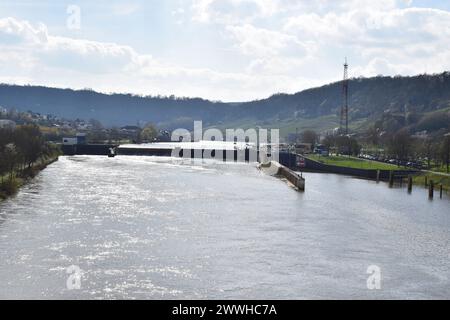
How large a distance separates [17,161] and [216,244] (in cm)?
4295

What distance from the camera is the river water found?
1188 inches

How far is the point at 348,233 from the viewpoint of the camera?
44.8 m

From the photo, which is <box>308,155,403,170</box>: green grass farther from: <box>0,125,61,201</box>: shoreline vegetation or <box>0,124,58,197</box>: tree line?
<box>0,124,58,197</box>: tree line

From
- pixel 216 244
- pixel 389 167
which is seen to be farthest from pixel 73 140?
pixel 216 244

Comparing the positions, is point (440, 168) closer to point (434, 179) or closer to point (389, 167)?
point (389, 167)

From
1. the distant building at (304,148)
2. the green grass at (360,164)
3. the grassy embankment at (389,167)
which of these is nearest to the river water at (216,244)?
the grassy embankment at (389,167)

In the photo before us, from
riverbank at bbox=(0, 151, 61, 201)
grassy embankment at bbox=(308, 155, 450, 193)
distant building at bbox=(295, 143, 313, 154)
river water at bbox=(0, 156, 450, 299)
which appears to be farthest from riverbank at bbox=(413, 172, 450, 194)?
distant building at bbox=(295, 143, 313, 154)

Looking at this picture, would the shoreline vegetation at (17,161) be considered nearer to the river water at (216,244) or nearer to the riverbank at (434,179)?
the river water at (216,244)

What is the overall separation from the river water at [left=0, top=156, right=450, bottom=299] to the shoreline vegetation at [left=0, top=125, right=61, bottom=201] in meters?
1.70

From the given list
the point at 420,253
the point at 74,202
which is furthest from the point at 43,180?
the point at 420,253
